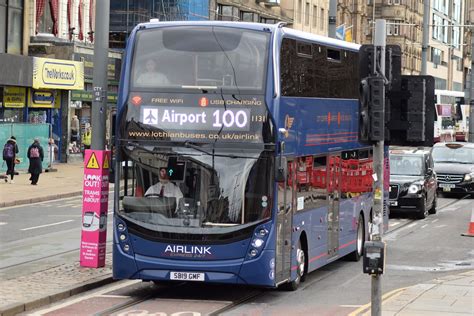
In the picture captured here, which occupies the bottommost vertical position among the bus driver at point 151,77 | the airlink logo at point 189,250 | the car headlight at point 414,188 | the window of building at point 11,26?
the airlink logo at point 189,250

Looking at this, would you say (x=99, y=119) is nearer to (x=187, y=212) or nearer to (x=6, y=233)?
(x=187, y=212)

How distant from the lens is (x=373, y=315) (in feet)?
35.1

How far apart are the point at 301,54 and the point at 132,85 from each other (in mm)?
2671

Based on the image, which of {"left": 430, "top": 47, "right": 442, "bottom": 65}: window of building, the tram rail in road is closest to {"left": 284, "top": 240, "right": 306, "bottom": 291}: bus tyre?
the tram rail in road

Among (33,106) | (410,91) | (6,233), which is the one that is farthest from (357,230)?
(33,106)

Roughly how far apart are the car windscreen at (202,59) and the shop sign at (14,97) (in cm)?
2943

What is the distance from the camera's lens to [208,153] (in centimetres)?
1455

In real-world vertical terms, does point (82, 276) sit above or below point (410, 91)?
below

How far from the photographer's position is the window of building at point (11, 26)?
4416 cm

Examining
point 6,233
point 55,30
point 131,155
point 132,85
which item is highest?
point 55,30

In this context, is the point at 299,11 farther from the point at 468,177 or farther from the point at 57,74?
the point at 468,177

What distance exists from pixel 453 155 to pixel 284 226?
24790 mm

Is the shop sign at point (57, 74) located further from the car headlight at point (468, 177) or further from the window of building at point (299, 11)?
the window of building at point (299, 11)

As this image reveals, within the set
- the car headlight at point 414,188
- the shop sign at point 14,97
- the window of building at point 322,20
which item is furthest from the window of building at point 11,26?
the window of building at point 322,20
